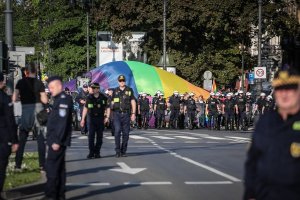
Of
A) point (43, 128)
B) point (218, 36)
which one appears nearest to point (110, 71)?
point (218, 36)

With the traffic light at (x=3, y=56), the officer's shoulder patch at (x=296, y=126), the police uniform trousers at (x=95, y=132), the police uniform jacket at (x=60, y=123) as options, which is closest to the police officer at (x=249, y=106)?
the traffic light at (x=3, y=56)

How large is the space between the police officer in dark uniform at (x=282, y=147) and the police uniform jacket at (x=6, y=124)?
5421 millimetres

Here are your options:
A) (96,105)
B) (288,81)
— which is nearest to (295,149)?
(288,81)

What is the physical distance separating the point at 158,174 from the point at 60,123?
4296mm

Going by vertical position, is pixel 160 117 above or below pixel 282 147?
below

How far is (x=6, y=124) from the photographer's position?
1020cm

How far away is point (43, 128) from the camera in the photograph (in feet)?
43.8

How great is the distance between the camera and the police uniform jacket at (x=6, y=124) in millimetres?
10141

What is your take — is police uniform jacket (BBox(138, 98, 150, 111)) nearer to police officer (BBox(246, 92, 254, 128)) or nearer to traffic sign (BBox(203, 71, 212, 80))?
police officer (BBox(246, 92, 254, 128))

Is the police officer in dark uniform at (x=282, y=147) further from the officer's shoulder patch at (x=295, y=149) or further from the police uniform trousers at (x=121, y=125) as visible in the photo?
the police uniform trousers at (x=121, y=125)

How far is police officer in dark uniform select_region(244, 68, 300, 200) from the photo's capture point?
524 cm

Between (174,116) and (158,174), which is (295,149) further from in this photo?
(174,116)

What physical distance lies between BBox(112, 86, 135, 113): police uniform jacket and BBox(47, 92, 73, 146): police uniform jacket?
7.74 m

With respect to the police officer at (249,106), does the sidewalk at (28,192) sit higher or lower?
lower
